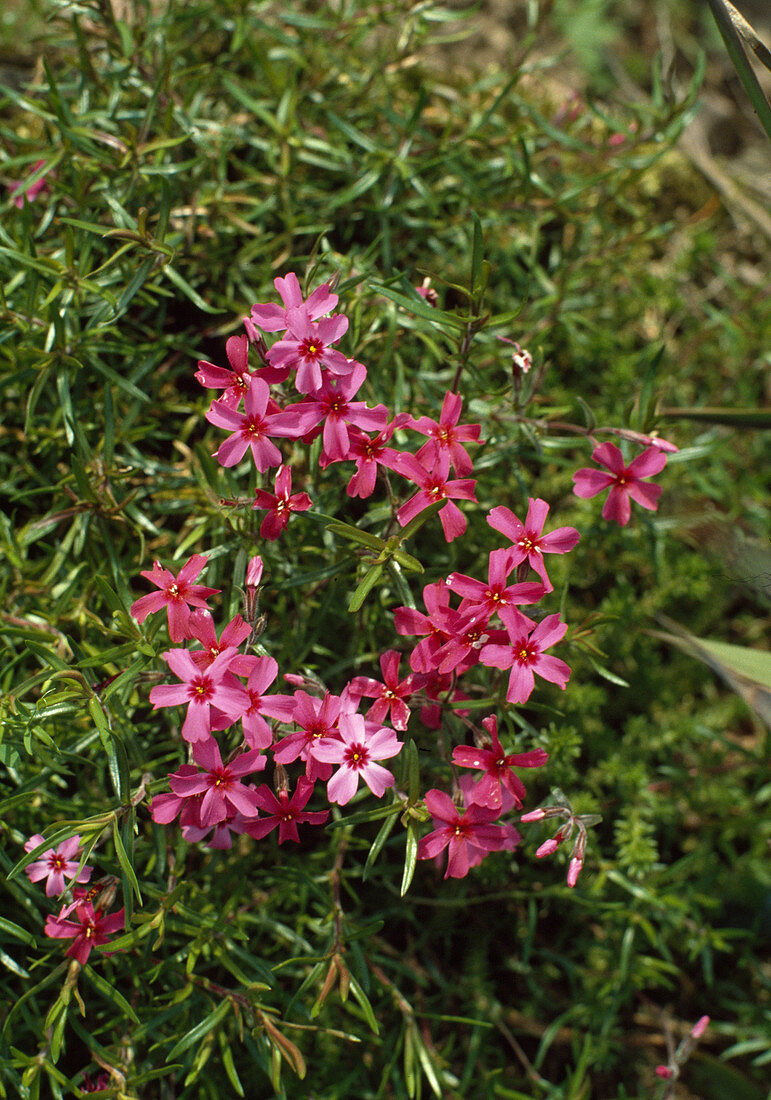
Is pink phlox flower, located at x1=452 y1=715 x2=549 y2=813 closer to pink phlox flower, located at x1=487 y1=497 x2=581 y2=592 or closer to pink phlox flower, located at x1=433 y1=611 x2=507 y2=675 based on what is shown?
pink phlox flower, located at x1=433 y1=611 x2=507 y2=675

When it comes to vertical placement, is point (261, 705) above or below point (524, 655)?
below

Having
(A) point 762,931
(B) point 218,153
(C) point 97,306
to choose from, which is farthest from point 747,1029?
(B) point 218,153

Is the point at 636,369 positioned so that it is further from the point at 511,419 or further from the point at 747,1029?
the point at 747,1029

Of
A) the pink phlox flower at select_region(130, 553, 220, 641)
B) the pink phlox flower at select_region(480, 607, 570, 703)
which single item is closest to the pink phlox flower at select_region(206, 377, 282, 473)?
the pink phlox flower at select_region(130, 553, 220, 641)

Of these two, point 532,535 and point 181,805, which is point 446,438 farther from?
point 181,805

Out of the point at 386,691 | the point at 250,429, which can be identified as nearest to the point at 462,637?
the point at 386,691
